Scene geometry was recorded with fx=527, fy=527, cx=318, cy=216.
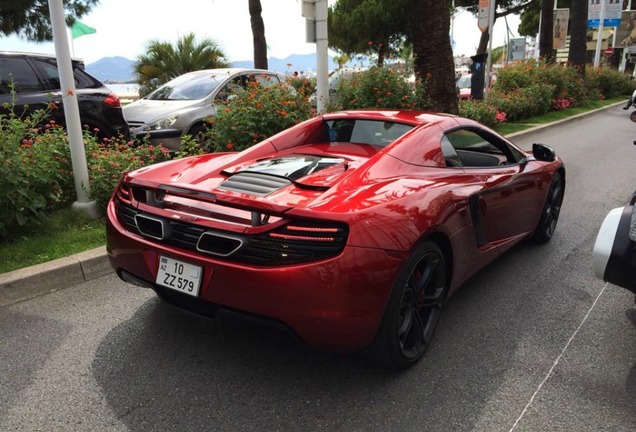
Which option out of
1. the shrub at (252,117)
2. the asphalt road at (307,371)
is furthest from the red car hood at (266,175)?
the shrub at (252,117)

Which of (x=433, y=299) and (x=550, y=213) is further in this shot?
(x=550, y=213)

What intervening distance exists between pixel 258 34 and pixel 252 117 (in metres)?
10.3

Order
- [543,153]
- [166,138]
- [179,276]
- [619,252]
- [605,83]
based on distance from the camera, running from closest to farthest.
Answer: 1. [179,276]
2. [619,252]
3. [543,153]
4. [166,138]
5. [605,83]

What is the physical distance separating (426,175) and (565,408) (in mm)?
1414

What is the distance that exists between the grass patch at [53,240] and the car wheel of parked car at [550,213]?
390cm

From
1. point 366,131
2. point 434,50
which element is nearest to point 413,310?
point 366,131

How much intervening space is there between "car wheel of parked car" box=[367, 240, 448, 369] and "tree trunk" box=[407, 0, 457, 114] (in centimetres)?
726

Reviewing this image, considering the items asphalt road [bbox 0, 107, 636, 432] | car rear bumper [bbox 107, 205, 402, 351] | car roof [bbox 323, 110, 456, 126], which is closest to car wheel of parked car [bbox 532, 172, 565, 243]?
asphalt road [bbox 0, 107, 636, 432]

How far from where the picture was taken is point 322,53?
7836 mm

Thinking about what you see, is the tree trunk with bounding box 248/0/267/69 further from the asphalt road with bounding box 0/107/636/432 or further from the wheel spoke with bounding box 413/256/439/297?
the wheel spoke with bounding box 413/256/439/297

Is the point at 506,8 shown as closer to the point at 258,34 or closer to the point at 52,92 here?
the point at 258,34

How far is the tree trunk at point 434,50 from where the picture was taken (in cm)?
929

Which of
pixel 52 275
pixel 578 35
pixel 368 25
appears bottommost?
pixel 52 275

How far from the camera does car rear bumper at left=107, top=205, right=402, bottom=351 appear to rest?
7.73 feet
